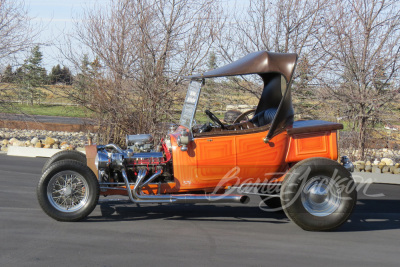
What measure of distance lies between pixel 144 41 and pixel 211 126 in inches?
310

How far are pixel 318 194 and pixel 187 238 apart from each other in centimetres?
189

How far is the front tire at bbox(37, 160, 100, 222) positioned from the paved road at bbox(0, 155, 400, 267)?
158mm

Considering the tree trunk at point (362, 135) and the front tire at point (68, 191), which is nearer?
the front tire at point (68, 191)

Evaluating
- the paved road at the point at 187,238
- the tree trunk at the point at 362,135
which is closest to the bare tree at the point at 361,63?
the tree trunk at the point at 362,135

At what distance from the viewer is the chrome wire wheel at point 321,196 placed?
6.46 meters

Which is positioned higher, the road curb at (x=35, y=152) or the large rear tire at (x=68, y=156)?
the large rear tire at (x=68, y=156)

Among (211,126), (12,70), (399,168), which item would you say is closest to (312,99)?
(399,168)

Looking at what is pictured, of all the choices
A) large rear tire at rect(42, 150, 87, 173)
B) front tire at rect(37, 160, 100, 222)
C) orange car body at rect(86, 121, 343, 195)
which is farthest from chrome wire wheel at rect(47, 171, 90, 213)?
large rear tire at rect(42, 150, 87, 173)

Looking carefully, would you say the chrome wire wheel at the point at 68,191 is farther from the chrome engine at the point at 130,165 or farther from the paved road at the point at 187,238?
the chrome engine at the point at 130,165

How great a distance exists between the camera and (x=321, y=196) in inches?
258

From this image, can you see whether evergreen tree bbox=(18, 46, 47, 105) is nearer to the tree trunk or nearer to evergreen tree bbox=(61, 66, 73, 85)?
evergreen tree bbox=(61, 66, 73, 85)

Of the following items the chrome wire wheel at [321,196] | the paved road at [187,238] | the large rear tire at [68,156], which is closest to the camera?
the paved road at [187,238]

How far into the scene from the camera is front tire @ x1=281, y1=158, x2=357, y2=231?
20.8 feet

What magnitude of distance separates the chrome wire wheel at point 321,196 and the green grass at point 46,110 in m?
10.5
